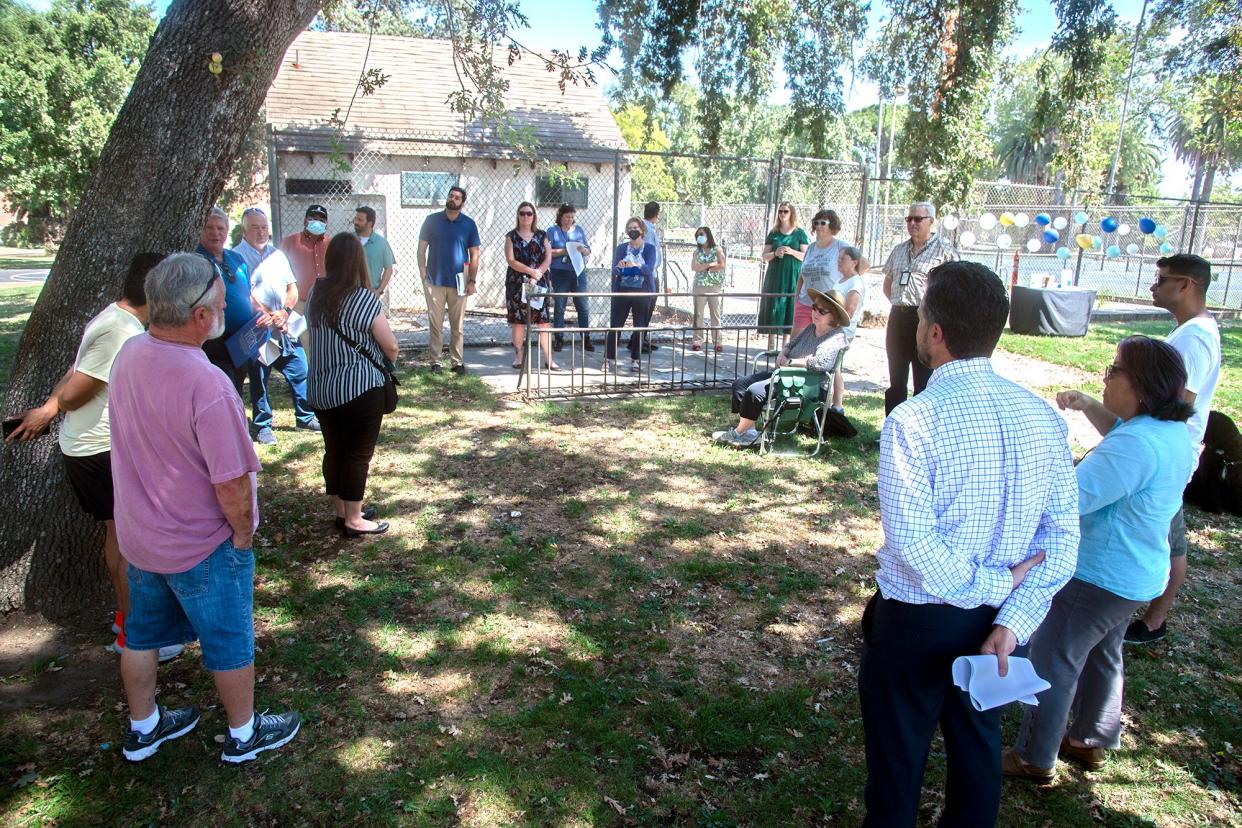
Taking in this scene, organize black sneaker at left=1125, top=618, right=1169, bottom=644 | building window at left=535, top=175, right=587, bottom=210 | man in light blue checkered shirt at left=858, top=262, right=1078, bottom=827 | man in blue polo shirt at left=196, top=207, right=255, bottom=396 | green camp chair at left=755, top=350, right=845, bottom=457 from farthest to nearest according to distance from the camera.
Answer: building window at left=535, top=175, right=587, bottom=210 → green camp chair at left=755, top=350, right=845, bottom=457 → man in blue polo shirt at left=196, top=207, right=255, bottom=396 → black sneaker at left=1125, top=618, right=1169, bottom=644 → man in light blue checkered shirt at left=858, top=262, right=1078, bottom=827

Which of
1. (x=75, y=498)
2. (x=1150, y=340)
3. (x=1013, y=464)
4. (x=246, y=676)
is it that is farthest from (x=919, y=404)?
(x=75, y=498)

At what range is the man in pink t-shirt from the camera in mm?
2453

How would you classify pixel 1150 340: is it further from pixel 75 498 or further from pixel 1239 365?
pixel 1239 365

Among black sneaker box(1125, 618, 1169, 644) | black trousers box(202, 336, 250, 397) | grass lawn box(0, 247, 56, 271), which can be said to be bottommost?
black sneaker box(1125, 618, 1169, 644)

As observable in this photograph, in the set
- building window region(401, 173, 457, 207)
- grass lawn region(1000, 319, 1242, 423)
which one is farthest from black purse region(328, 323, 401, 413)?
building window region(401, 173, 457, 207)

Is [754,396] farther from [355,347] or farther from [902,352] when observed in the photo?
[355,347]

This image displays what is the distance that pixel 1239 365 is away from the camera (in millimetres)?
10617

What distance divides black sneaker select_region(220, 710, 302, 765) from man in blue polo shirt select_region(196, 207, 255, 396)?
2962 millimetres

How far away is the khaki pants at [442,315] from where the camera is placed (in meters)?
8.82

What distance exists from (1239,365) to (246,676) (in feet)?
40.4

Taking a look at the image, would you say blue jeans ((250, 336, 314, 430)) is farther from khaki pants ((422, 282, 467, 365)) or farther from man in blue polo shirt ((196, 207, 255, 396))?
khaki pants ((422, 282, 467, 365))

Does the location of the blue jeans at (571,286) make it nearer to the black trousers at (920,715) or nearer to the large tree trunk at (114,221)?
the large tree trunk at (114,221)

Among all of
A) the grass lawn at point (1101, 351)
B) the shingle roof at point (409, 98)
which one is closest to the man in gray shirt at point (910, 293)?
the grass lawn at point (1101, 351)

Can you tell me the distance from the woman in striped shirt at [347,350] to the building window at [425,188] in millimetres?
11314
